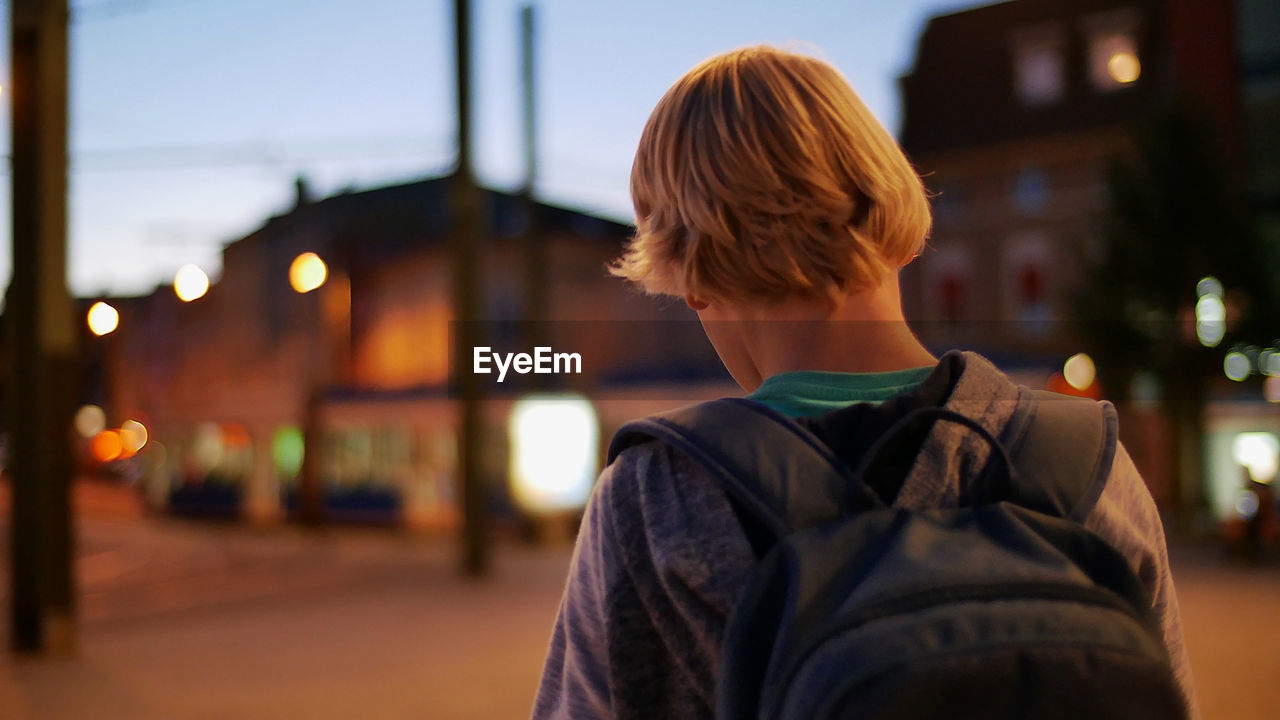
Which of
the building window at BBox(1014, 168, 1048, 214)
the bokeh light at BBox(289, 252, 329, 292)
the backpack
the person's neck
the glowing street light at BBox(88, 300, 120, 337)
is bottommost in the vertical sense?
the backpack

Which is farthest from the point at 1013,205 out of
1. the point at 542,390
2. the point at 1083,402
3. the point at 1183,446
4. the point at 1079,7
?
the point at 1083,402

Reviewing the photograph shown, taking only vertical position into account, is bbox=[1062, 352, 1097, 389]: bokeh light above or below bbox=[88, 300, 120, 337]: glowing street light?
below

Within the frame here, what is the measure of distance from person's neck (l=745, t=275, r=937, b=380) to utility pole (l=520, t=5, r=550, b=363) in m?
12.9

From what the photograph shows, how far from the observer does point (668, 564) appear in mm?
876

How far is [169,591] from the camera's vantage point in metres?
11.7

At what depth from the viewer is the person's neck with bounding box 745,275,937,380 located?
3.44 feet

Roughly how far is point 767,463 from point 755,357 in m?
0.23

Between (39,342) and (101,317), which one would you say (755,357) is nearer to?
(39,342)

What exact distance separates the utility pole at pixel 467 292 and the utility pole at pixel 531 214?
6.41ft

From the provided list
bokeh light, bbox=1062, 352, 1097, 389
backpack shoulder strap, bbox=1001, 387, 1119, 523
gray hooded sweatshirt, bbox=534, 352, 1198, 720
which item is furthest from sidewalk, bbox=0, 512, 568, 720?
bokeh light, bbox=1062, 352, 1097, 389

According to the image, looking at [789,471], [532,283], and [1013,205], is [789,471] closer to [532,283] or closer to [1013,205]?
[532,283]

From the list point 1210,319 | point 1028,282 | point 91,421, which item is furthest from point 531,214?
point 91,421

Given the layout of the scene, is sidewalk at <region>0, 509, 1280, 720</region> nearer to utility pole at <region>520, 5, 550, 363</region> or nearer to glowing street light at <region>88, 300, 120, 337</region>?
utility pole at <region>520, 5, 550, 363</region>

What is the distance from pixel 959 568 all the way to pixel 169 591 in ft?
41.5
